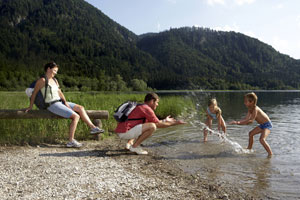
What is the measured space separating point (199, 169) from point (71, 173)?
8.87 feet

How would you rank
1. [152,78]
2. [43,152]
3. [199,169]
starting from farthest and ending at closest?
[152,78] → [43,152] → [199,169]

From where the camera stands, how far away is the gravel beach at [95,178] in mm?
3463

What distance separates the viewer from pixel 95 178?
4035 millimetres

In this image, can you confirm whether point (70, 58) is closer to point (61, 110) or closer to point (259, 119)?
point (61, 110)

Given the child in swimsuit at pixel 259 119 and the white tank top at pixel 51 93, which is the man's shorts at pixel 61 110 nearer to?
the white tank top at pixel 51 93

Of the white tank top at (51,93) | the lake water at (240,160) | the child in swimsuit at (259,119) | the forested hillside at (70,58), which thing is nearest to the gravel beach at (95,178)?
the lake water at (240,160)

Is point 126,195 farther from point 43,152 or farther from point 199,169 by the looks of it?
point 43,152

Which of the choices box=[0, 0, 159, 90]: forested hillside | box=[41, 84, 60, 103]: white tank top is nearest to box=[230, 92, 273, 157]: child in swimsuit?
box=[41, 84, 60, 103]: white tank top

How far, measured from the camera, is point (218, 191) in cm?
393

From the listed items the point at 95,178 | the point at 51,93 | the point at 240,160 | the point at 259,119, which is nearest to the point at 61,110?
the point at 51,93

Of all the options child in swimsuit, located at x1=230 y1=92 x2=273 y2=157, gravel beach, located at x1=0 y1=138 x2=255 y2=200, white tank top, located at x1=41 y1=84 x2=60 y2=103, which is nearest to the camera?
gravel beach, located at x1=0 y1=138 x2=255 y2=200

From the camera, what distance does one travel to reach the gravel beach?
3463 mm

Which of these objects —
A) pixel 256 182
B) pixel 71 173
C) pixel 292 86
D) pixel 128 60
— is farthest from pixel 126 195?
pixel 128 60

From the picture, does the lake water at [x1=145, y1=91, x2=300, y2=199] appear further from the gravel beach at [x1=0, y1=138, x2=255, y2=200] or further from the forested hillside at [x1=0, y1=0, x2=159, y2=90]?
the forested hillside at [x1=0, y1=0, x2=159, y2=90]
